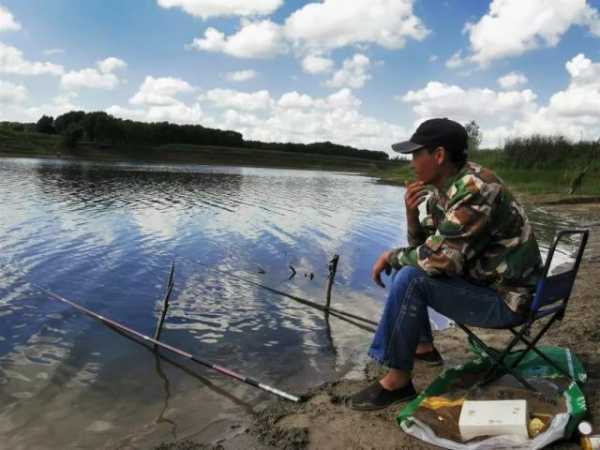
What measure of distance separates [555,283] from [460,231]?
34.3 inches

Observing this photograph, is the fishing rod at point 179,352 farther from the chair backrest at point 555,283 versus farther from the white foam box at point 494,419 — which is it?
the chair backrest at point 555,283

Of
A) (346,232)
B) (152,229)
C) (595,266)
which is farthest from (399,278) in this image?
(346,232)

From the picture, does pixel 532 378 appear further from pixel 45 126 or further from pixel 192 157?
pixel 45 126

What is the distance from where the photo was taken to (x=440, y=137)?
4.30 m

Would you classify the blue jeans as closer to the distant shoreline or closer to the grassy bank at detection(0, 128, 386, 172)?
the distant shoreline

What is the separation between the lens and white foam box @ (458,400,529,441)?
3.79 m

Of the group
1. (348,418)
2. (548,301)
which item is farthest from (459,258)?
(348,418)

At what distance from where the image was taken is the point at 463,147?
436 cm

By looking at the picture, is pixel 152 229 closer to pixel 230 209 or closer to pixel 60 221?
pixel 60 221

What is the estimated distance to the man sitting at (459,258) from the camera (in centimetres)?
405

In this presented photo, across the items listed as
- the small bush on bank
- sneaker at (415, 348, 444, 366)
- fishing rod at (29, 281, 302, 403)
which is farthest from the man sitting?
the small bush on bank

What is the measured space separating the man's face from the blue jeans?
0.82 meters

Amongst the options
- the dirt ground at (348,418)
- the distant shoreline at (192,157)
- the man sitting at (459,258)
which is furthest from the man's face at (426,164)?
the distant shoreline at (192,157)

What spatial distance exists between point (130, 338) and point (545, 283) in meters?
6.22
